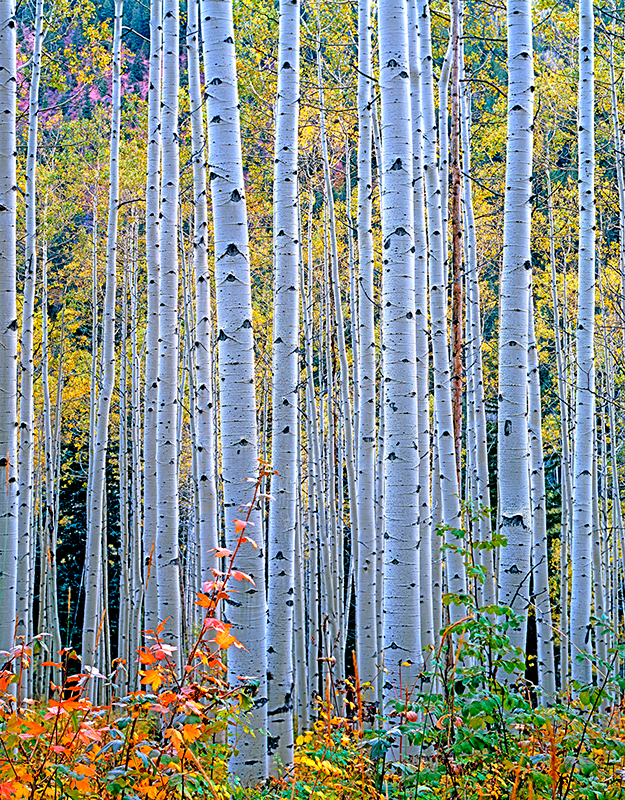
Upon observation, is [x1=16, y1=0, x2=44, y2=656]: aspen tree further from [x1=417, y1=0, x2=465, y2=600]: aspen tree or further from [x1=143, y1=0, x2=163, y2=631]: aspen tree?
[x1=417, y1=0, x2=465, y2=600]: aspen tree

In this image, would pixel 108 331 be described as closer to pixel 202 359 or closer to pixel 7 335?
pixel 202 359

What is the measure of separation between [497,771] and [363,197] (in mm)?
4664

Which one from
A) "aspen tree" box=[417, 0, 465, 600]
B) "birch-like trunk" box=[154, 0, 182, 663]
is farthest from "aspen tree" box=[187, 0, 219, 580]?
"aspen tree" box=[417, 0, 465, 600]

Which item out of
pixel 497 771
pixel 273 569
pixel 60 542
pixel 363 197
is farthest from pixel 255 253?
pixel 497 771

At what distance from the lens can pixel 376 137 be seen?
300 inches

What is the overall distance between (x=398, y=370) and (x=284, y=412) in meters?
0.63

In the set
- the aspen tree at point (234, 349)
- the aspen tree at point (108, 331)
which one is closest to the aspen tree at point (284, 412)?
the aspen tree at point (234, 349)

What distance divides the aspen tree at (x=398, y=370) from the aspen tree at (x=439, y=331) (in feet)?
5.54

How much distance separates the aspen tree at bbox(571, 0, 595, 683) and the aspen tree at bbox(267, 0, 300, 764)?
3.06m

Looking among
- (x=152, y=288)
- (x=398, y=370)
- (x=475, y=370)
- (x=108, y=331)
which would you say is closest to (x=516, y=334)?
(x=398, y=370)

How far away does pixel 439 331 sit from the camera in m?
5.17

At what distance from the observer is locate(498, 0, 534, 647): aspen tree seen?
3.40m

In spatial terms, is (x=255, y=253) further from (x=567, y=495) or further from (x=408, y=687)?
(x=408, y=687)

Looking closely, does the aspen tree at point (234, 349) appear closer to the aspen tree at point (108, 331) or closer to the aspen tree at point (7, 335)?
the aspen tree at point (7, 335)
